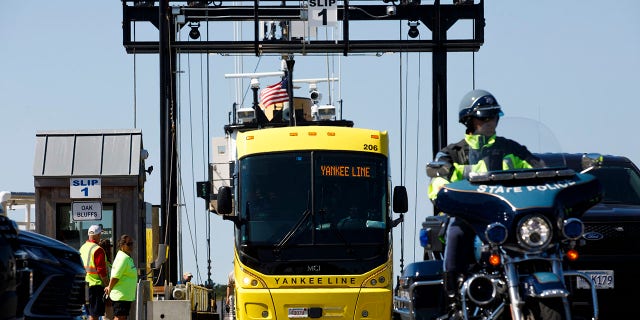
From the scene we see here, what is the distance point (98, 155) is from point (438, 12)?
705 centimetres

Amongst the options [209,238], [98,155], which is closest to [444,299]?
[209,238]

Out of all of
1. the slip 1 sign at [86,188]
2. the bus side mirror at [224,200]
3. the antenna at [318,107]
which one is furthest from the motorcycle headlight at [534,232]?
the antenna at [318,107]

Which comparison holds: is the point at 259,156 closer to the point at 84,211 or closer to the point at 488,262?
the point at 84,211

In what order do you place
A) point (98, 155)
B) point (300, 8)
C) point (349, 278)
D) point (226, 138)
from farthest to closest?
1. point (226, 138)
2. point (300, 8)
3. point (98, 155)
4. point (349, 278)

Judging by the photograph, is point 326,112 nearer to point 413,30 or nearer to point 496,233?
point 413,30

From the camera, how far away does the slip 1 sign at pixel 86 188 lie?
2433 cm

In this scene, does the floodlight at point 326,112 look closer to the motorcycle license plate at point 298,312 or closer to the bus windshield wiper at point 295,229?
the bus windshield wiper at point 295,229

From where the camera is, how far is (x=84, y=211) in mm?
23938

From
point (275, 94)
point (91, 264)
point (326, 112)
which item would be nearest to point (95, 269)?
point (91, 264)

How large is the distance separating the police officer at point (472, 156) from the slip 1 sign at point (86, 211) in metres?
14.3

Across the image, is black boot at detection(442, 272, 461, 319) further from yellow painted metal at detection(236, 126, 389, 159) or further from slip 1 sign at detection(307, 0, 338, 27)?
slip 1 sign at detection(307, 0, 338, 27)

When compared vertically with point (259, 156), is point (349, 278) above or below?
below

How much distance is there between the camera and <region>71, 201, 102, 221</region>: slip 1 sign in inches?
936

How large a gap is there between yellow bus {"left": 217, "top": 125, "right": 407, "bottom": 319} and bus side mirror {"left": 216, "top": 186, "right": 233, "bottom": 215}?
0.06 ft
